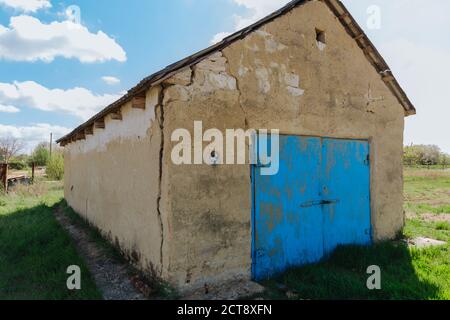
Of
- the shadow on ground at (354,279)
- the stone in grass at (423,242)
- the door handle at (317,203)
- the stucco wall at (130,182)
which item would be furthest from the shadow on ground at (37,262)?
the stone in grass at (423,242)

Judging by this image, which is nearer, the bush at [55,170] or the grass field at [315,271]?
the grass field at [315,271]

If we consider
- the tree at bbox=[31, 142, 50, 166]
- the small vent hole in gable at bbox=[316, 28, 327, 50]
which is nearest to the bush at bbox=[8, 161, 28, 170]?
the tree at bbox=[31, 142, 50, 166]

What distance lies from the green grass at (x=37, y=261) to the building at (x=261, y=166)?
862 mm

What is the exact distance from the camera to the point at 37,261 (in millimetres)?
5293

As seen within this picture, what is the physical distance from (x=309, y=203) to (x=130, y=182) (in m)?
3.04

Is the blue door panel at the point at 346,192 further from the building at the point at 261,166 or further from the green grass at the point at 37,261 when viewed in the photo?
the green grass at the point at 37,261

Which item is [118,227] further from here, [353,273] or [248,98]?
[353,273]

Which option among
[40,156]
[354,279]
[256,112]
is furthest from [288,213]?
[40,156]

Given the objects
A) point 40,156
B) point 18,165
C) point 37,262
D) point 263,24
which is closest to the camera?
point 263,24

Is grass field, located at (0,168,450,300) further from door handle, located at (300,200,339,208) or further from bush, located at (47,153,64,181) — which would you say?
bush, located at (47,153,64,181)

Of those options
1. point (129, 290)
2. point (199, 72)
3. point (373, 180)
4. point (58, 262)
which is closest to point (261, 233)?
point (129, 290)

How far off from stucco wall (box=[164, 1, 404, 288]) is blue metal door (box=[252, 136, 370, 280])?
22cm

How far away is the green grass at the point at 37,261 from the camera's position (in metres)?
4.15

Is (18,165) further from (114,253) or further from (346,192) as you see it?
(346,192)
